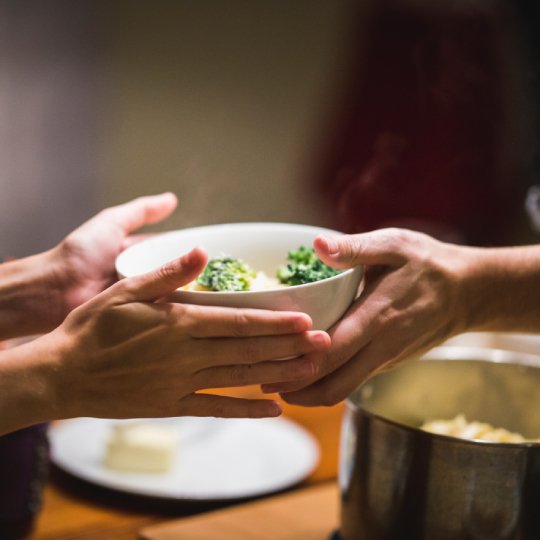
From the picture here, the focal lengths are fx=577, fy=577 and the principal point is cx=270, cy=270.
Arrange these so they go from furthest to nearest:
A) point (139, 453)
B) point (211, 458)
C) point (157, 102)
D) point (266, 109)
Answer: point (266, 109) → point (157, 102) → point (211, 458) → point (139, 453)

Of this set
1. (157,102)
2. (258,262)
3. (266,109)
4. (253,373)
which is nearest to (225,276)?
(253,373)

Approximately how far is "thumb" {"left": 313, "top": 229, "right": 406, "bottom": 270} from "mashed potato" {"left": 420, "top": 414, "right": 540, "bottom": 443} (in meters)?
0.30

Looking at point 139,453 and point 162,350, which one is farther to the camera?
point 139,453

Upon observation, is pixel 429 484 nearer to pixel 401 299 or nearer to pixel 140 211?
pixel 401 299

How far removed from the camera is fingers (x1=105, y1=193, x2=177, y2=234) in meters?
1.04

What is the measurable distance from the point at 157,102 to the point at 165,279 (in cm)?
228

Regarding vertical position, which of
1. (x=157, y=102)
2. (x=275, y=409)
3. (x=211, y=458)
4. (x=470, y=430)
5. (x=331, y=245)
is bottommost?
(x=211, y=458)

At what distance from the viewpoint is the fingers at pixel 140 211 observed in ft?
3.41

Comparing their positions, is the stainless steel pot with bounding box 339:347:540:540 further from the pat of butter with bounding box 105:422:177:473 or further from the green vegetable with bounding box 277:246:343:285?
the pat of butter with bounding box 105:422:177:473

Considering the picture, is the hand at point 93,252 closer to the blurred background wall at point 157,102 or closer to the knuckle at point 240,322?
the knuckle at point 240,322

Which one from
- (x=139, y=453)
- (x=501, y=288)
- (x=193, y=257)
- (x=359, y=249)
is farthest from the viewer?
(x=139, y=453)

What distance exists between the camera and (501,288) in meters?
0.87

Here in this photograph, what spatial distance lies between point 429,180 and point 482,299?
1.99 metres

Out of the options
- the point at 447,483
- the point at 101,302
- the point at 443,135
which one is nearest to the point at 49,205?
the point at 443,135
